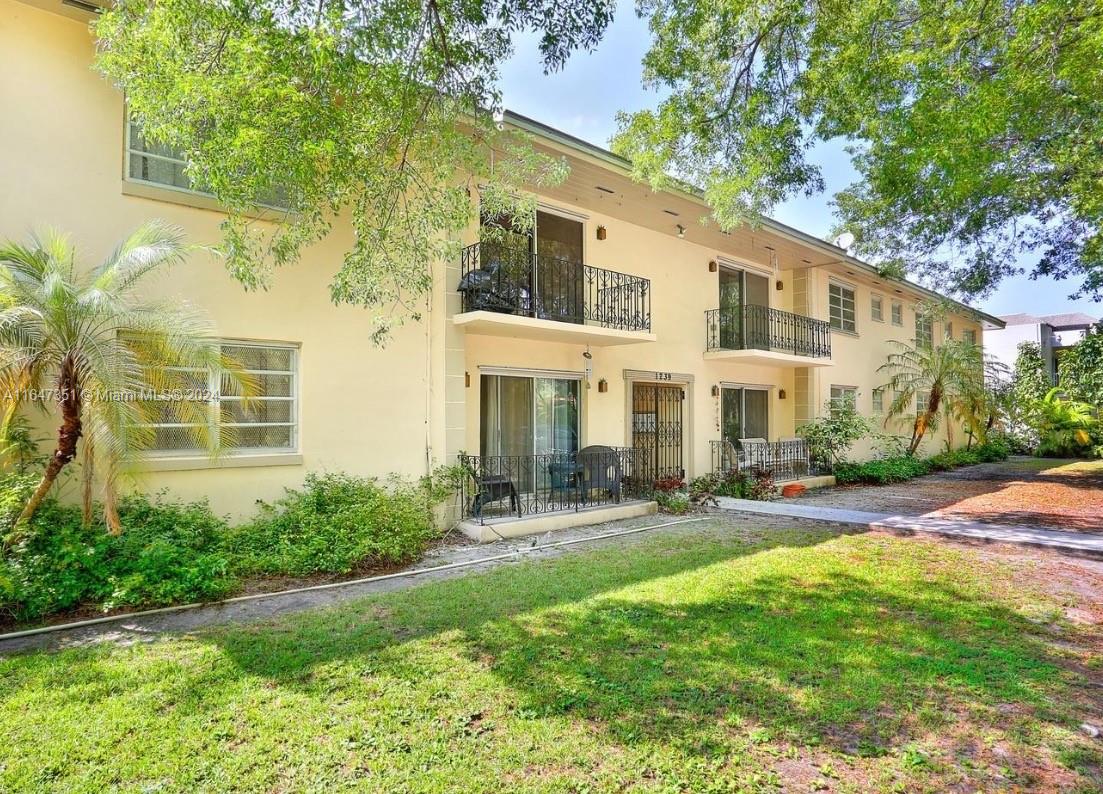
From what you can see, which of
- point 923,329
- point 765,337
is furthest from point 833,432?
point 923,329

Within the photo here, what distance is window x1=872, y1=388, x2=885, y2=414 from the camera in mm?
18922

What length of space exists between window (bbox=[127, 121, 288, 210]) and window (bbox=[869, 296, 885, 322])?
18.4 meters

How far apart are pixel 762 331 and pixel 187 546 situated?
12708mm

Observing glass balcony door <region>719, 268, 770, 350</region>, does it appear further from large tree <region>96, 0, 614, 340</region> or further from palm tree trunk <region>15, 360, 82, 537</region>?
palm tree trunk <region>15, 360, 82, 537</region>

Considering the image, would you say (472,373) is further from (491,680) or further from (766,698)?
(766,698)

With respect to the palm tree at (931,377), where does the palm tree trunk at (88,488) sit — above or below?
below

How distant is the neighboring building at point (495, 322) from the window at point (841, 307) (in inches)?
3.5

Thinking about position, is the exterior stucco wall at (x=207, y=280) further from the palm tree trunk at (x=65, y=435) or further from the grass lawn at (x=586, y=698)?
the grass lawn at (x=586, y=698)

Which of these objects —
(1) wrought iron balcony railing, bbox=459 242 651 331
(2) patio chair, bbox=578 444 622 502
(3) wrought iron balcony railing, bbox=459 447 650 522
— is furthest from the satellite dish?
(2) patio chair, bbox=578 444 622 502

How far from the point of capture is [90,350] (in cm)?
527

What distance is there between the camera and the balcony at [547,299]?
9.09 m

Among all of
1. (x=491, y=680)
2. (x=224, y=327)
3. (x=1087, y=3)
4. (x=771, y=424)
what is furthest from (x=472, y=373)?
(x=771, y=424)

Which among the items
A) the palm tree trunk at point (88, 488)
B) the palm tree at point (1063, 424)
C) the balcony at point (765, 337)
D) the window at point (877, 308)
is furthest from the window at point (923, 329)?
the palm tree trunk at point (88, 488)

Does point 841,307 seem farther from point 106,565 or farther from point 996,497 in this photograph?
point 106,565
